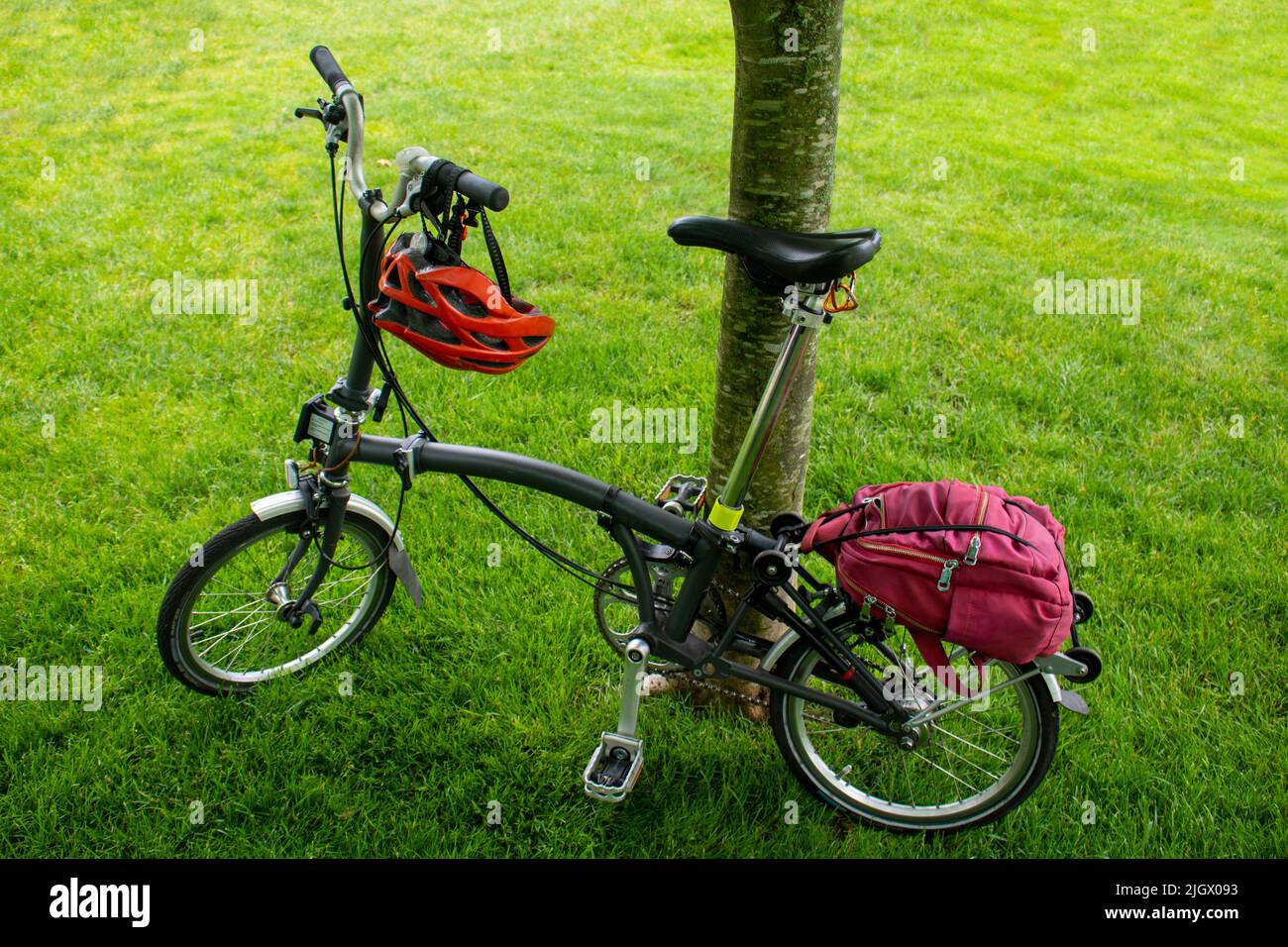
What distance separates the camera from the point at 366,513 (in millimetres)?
3105

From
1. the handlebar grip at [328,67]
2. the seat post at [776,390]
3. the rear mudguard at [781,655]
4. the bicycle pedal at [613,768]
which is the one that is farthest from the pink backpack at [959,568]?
the handlebar grip at [328,67]

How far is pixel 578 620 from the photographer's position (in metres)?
3.51

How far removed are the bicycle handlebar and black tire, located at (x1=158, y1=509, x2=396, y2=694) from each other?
1094mm

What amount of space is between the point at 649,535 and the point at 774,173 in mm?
1064

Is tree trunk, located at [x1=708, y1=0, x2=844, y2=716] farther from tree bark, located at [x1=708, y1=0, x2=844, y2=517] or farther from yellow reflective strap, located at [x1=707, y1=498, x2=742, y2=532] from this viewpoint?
yellow reflective strap, located at [x1=707, y1=498, x2=742, y2=532]

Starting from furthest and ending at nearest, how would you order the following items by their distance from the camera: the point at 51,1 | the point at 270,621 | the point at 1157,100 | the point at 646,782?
the point at 51,1, the point at 1157,100, the point at 270,621, the point at 646,782

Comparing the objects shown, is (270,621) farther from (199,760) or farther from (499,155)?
(499,155)

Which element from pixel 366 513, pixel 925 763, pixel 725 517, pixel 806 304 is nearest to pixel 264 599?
pixel 366 513

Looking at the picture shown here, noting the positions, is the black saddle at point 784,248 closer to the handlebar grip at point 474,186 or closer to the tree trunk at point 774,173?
the tree trunk at point 774,173

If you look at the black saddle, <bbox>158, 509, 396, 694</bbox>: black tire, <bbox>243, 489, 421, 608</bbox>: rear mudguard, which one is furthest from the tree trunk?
<bbox>158, 509, 396, 694</bbox>: black tire

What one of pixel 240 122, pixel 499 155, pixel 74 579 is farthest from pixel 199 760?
pixel 240 122

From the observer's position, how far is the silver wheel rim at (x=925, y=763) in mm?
2840

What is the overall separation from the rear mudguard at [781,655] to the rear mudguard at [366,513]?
4.09ft

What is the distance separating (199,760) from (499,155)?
19.9 feet
